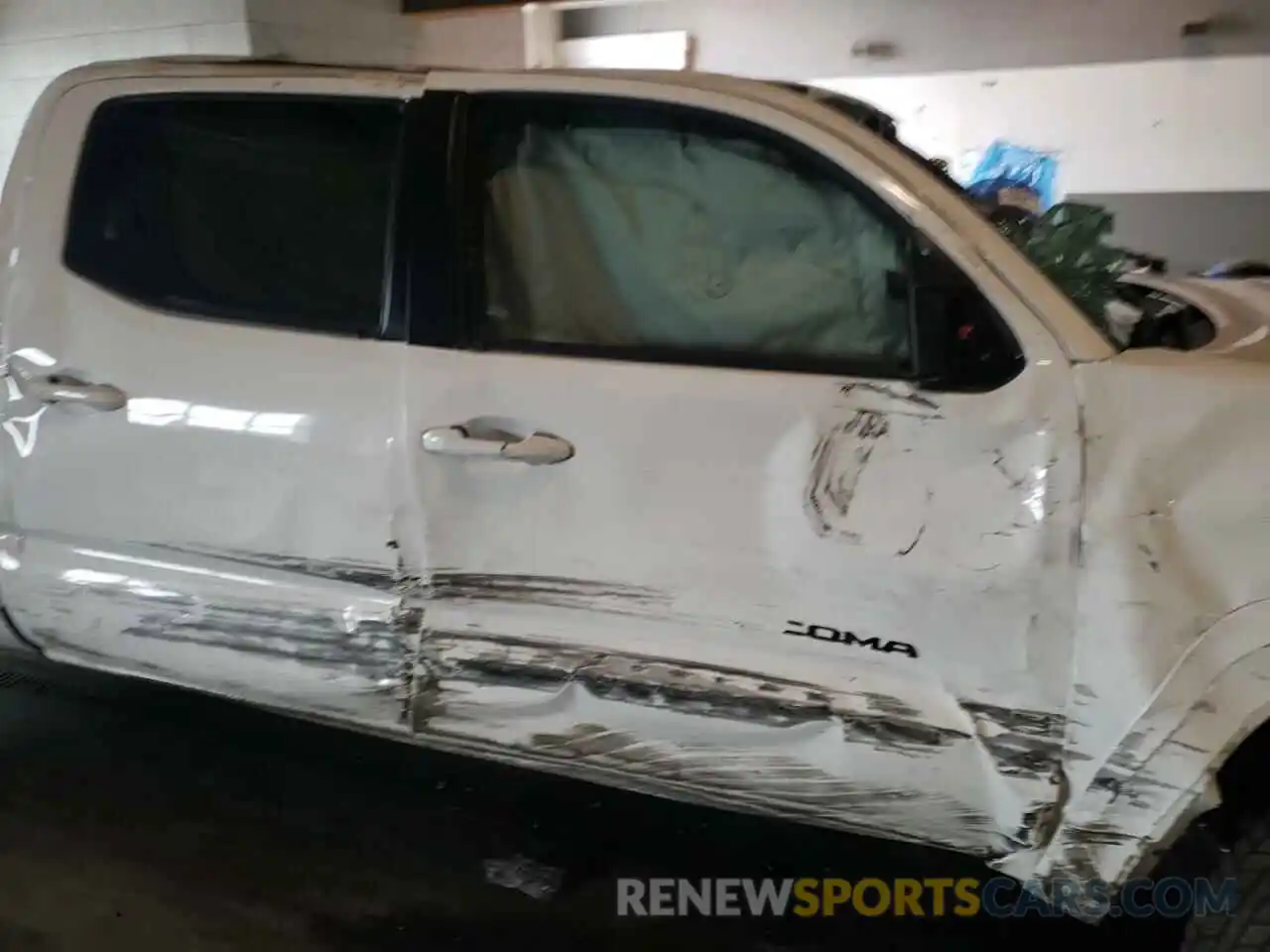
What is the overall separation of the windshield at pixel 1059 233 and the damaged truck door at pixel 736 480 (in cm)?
20

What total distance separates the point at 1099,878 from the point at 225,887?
174cm

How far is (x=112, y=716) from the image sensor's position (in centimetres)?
307

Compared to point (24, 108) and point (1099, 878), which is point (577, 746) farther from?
point (24, 108)

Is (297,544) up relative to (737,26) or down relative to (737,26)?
down

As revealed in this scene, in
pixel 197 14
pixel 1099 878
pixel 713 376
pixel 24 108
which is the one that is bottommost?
pixel 1099 878

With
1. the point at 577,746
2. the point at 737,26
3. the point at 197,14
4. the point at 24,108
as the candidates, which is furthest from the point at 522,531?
the point at 737,26

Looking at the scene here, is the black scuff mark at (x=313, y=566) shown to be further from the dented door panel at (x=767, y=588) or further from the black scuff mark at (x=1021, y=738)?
the black scuff mark at (x=1021, y=738)

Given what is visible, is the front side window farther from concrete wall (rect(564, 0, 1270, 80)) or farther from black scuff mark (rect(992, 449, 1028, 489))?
concrete wall (rect(564, 0, 1270, 80))

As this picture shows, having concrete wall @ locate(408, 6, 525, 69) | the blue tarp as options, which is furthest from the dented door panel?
the blue tarp

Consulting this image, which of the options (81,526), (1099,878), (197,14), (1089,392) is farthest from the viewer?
(197,14)

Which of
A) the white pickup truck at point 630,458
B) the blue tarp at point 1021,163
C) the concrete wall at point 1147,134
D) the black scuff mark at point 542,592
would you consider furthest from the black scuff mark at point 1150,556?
the blue tarp at point 1021,163

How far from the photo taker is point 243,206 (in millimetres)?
2199

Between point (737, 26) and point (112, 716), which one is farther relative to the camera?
point (737, 26)

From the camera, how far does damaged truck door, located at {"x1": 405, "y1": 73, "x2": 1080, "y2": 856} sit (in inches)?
66.2
